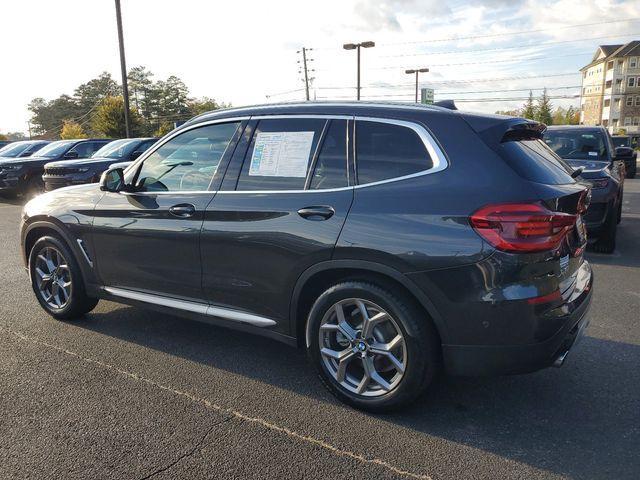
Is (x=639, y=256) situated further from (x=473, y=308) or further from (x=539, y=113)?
(x=539, y=113)

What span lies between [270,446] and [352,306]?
0.89 m

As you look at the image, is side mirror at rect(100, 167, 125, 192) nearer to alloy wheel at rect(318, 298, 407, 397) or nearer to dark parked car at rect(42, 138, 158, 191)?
alloy wheel at rect(318, 298, 407, 397)

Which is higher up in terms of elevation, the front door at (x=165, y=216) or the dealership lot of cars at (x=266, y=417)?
the front door at (x=165, y=216)

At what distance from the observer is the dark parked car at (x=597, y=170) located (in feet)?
22.9

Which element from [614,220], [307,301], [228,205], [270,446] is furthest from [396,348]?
[614,220]

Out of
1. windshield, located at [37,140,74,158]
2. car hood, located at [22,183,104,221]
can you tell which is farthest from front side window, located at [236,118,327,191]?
windshield, located at [37,140,74,158]

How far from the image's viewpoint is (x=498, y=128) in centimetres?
296

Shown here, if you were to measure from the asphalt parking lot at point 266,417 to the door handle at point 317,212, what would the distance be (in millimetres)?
1137

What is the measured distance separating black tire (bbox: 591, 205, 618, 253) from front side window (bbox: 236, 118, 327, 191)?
5.40m

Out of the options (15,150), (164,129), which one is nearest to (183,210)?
(15,150)

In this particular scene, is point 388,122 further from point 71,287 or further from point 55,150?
point 55,150

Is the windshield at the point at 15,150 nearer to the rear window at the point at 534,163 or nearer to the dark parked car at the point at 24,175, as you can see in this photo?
the dark parked car at the point at 24,175

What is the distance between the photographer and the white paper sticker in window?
11.0 feet

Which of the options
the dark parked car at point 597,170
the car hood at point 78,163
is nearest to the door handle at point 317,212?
the dark parked car at point 597,170
